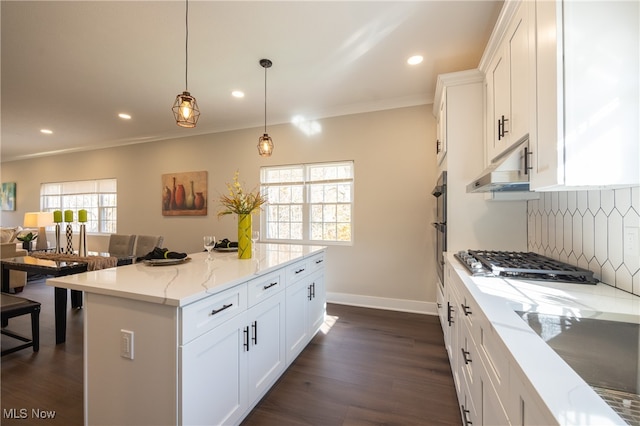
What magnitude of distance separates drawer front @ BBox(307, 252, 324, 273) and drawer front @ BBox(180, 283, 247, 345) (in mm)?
1061

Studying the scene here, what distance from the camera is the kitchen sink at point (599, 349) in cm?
88

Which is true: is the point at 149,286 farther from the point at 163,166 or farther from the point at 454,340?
the point at 163,166

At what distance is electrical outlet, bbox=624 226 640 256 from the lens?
3.82ft

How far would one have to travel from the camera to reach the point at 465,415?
1498mm

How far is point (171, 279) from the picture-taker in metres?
1.49

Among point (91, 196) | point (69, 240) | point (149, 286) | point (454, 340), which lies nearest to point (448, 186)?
point (454, 340)

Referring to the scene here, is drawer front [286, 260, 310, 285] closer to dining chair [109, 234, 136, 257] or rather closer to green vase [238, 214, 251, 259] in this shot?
green vase [238, 214, 251, 259]

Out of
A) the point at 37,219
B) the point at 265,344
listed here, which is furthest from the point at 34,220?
the point at 265,344

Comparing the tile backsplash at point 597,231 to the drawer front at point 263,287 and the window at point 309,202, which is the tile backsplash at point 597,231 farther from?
the window at point 309,202

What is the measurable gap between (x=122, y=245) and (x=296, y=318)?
12.7 feet

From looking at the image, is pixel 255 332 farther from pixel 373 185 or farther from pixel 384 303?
pixel 373 185

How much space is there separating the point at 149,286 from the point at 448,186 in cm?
253

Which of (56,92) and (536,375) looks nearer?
(536,375)

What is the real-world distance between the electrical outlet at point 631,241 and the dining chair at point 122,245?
5.62 m
